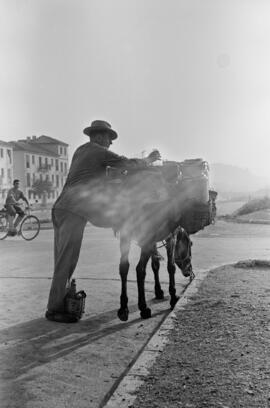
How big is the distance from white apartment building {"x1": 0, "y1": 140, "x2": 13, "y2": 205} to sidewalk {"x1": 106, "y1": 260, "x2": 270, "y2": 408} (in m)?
73.7

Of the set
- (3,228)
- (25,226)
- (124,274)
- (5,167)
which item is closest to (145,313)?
(124,274)

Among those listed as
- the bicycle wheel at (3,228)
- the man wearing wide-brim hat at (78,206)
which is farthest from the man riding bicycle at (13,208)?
the man wearing wide-brim hat at (78,206)

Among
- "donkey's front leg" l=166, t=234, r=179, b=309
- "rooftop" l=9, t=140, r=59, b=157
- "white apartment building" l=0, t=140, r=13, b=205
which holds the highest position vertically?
"rooftop" l=9, t=140, r=59, b=157

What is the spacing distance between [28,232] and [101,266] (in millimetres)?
7876

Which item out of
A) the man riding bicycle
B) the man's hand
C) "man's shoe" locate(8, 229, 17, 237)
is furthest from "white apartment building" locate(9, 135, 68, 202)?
the man's hand

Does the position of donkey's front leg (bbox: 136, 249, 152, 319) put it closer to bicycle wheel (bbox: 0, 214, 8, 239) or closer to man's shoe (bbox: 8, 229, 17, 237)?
man's shoe (bbox: 8, 229, 17, 237)

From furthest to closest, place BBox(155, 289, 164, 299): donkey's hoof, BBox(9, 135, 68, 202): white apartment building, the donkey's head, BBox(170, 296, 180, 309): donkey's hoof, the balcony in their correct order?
the balcony < BBox(9, 135, 68, 202): white apartment building < the donkey's head < BBox(155, 289, 164, 299): donkey's hoof < BBox(170, 296, 180, 309): donkey's hoof

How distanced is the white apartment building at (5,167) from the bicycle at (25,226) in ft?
202

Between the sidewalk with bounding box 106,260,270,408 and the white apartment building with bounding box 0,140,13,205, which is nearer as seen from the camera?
the sidewalk with bounding box 106,260,270,408

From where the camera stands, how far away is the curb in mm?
3166

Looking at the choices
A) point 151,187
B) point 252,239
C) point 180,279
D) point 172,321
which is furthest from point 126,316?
point 252,239

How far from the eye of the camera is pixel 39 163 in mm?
99125

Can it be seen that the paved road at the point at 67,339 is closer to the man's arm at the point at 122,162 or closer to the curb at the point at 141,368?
the curb at the point at 141,368

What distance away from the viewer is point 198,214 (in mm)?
5977
